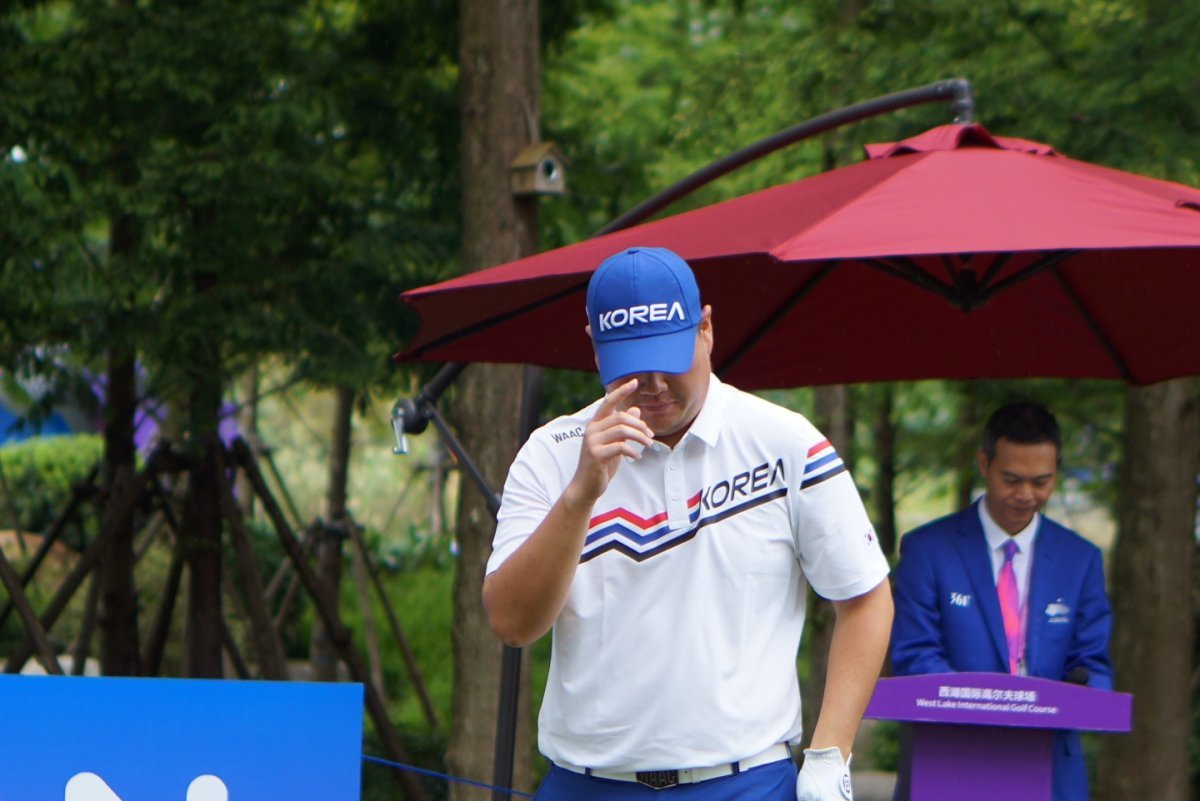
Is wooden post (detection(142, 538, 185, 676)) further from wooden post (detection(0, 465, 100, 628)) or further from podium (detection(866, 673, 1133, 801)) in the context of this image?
podium (detection(866, 673, 1133, 801))

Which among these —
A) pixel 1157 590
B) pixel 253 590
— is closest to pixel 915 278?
pixel 1157 590

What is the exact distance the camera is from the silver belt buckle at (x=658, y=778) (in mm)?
2896

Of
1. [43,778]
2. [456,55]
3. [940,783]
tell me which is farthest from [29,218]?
[940,783]

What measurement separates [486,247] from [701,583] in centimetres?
468

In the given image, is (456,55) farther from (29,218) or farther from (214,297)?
(29,218)

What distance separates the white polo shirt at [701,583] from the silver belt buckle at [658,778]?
0.08ft

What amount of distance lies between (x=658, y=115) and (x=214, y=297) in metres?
4.30

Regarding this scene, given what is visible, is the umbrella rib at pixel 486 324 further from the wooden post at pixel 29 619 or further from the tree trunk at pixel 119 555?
the tree trunk at pixel 119 555

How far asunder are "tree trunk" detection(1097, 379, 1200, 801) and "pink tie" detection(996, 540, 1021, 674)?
11.9ft

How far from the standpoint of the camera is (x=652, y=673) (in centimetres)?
286

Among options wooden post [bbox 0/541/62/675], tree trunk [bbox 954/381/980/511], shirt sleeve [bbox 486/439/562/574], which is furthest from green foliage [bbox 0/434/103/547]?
shirt sleeve [bbox 486/439/562/574]

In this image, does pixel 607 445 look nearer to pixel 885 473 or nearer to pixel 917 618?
pixel 917 618

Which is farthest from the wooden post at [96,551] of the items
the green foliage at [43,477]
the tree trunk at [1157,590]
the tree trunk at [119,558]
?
the green foliage at [43,477]

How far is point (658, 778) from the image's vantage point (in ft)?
9.53
